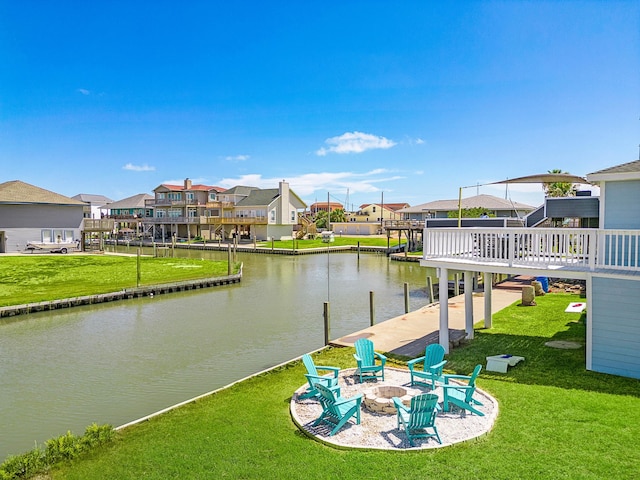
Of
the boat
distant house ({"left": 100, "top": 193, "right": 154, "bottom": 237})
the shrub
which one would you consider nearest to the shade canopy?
the shrub

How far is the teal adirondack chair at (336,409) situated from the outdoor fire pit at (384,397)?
1.67 feet

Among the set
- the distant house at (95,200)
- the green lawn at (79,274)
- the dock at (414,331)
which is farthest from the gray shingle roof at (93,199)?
the dock at (414,331)

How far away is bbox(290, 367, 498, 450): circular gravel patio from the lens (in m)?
7.07

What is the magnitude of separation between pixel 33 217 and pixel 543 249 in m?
44.8

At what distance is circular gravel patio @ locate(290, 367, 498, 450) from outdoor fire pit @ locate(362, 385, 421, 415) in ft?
0.34

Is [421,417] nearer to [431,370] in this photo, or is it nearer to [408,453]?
[408,453]

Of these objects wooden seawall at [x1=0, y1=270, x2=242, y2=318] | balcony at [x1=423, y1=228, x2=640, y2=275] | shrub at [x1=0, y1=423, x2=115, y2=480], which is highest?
balcony at [x1=423, y1=228, x2=640, y2=275]

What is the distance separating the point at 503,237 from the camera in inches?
481

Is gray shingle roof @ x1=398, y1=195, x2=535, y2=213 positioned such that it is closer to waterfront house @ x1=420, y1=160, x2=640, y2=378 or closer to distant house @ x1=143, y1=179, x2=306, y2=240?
distant house @ x1=143, y1=179, x2=306, y2=240

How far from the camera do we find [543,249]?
10867 mm

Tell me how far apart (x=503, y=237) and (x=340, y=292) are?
16253mm

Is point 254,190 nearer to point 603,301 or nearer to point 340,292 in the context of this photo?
point 340,292

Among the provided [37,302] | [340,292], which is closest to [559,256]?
[340,292]

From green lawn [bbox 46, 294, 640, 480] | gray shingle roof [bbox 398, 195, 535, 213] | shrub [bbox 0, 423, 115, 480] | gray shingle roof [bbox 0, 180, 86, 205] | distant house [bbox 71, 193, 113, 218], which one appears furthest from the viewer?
distant house [bbox 71, 193, 113, 218]
